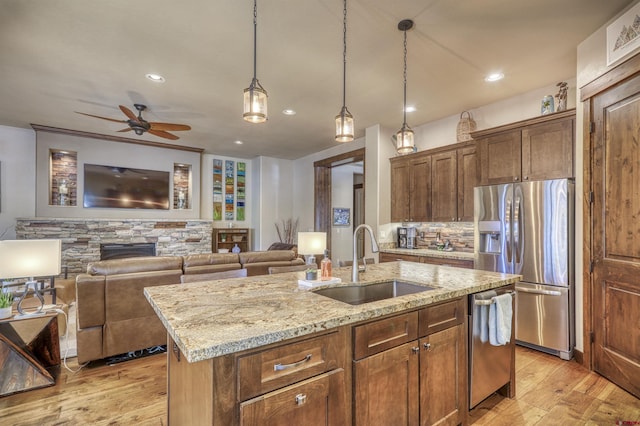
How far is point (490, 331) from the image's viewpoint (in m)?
2.01

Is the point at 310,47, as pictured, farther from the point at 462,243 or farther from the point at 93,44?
the point at 462,243

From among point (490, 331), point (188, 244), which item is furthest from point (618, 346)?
point (188, 244)

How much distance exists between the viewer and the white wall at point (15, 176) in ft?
17.8

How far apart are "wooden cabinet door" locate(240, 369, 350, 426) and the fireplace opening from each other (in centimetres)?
624

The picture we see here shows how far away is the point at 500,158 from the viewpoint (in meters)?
3.61

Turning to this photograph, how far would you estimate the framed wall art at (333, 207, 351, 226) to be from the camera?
7.43m

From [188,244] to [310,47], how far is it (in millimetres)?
5344

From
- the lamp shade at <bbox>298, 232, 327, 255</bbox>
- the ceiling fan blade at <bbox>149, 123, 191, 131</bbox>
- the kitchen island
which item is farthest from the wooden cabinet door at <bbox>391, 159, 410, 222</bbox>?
the ceiling fan blade at <bbox>149, 123, 191, 131</bbox>

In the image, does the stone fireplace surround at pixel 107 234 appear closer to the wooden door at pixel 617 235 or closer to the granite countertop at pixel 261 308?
the granite countertop at pixel 261 308

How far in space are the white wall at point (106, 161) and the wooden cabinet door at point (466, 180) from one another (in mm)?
5580

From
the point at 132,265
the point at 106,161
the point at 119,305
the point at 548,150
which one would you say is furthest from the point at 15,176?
the point at 548,150

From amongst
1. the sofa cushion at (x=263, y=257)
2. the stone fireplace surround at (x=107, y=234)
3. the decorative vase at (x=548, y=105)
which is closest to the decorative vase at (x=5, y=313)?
the sofa cushion at (x=263, y=257)

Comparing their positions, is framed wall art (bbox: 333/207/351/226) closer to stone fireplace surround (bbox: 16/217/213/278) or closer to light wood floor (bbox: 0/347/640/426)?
stone fireplace surround (bbox: 16/217/213/278)

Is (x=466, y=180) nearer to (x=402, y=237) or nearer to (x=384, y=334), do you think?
(x=402, y=237)
